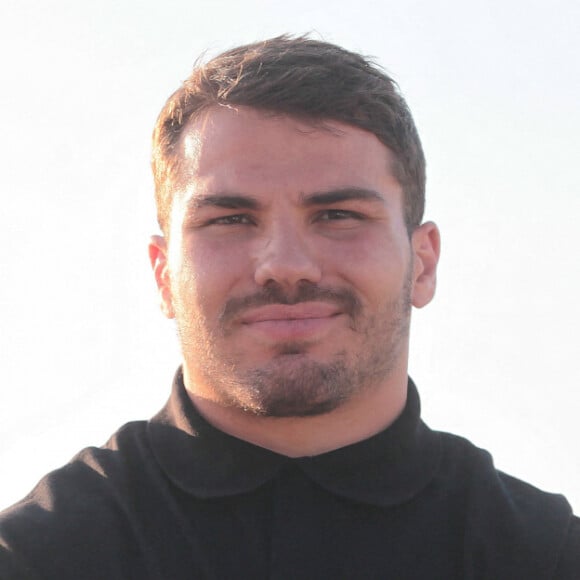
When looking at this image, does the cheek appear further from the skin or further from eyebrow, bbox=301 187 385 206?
eyebrow, bbox=301 187 385 206

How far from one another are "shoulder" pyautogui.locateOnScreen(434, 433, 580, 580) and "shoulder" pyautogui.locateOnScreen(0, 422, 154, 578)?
1263 mm

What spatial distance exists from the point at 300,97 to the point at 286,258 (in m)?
0.76

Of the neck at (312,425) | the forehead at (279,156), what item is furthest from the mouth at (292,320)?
the forehead at (279,156)

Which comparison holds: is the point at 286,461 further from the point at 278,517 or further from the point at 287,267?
the point at 287,267

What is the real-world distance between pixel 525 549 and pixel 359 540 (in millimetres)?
626

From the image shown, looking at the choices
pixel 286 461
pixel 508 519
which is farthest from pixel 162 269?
pixel 508 519

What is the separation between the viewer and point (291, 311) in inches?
153

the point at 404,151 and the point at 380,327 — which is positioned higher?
the point at 404,151

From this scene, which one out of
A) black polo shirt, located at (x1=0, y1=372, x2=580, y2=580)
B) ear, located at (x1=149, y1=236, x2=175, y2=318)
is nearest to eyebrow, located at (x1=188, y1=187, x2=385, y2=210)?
ear, located at (x1=149, y1=236, x2=175, y2=318)

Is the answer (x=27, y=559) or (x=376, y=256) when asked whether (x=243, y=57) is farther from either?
(x=27, y=559)

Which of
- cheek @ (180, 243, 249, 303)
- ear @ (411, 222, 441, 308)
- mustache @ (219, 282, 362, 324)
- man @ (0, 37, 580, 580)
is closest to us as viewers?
man @ (0, 37, 580, 580)

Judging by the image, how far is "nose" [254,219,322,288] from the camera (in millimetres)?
3799

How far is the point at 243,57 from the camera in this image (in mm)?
4516

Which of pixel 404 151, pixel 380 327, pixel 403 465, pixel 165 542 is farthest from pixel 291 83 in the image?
pixel 165 542
